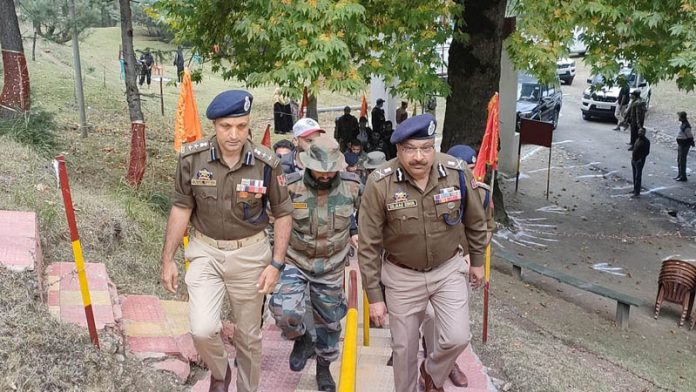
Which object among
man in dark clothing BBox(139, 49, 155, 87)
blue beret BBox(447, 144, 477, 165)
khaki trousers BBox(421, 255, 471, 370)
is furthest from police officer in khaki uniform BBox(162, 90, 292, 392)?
man in dark clothing BBox(139, 49, 155, 87)

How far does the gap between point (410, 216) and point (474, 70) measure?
7.90m

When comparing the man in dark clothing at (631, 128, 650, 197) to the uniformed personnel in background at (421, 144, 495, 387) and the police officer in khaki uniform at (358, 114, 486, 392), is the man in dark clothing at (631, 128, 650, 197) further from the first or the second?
the police officer in khaki uniform at (358, 114, 486, 392)

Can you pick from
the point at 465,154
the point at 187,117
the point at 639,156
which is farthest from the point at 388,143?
the point at 465,154

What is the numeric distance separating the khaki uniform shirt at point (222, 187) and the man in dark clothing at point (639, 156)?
13134mm

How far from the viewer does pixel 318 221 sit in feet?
14.2

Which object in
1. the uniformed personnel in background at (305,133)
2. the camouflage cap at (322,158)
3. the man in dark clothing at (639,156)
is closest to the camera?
the camouflage cap at (322,158)

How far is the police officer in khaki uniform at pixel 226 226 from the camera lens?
3.69 meters

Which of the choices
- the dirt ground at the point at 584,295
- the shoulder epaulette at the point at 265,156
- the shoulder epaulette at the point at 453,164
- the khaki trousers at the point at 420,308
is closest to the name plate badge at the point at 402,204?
the shoulder epaulette at the point at 453,164

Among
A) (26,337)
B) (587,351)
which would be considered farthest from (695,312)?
(26,337)

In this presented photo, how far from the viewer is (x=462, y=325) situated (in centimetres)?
394

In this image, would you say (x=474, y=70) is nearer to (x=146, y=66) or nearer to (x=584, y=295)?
(x=584, y=295)

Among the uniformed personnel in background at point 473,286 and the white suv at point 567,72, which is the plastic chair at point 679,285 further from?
the white suv at point 567,72

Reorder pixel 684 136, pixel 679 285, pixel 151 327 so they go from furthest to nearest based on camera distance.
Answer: pixel 684 136
pixel 679 285
pixel 151 327

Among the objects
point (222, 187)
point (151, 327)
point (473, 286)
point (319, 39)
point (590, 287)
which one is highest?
point (319, 39)
